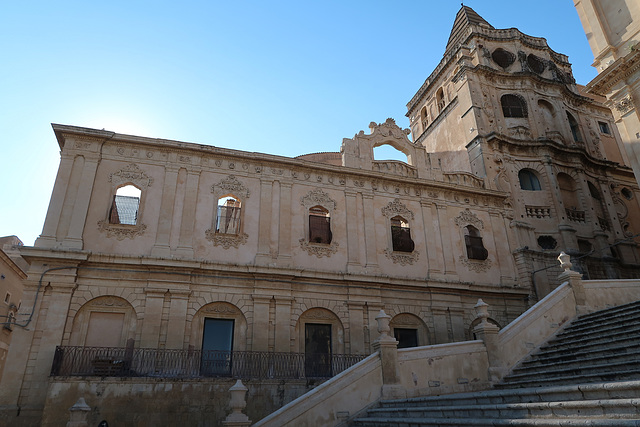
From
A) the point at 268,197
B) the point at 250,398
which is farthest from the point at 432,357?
the point at 268,197

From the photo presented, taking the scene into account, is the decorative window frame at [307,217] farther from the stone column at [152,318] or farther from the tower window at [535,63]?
the tower window at [535,63]

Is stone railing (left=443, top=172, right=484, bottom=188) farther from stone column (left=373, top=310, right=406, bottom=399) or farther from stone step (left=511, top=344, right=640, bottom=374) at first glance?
stone column (left=373, top=310, right=406, bottom=399)

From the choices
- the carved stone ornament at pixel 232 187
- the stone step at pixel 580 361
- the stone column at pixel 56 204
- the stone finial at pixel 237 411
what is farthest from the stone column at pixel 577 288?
the stone column at pixel 56 204

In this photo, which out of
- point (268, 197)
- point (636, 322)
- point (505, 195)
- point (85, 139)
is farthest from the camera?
point (505, 195)

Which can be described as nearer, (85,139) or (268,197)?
(85,139)

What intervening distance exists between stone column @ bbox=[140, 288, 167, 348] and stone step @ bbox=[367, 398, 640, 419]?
860cm

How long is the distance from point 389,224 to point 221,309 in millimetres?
7964

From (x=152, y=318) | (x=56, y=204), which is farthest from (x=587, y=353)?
(x=56, y=204)

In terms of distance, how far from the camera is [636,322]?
1048cm

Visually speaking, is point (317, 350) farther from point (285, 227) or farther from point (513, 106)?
point (513, 106)

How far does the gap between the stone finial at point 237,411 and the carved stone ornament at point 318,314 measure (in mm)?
6914

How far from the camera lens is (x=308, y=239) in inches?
716

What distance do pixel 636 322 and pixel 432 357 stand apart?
4788mm

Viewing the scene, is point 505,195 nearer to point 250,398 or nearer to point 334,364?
point 334,364
